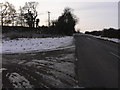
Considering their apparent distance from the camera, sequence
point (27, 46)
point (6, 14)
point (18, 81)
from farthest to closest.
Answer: point (6, 14) → point (27, 46) → point (18, 81)

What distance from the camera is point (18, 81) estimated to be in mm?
9750

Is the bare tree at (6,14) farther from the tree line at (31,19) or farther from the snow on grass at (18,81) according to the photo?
the snow on grass at (18,81)

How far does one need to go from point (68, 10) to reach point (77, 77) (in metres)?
114

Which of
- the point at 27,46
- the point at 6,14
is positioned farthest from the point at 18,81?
the point at 6,14

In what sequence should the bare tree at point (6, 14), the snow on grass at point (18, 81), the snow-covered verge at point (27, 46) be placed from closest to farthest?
the snow on grass at point (18, 81), the snow-covered verge at point (27, 46), the bare tree at point (6, 14)

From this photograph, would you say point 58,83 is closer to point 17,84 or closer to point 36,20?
point 17,84

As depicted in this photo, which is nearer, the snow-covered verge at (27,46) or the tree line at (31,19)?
the snow-covered verge at (27,46)

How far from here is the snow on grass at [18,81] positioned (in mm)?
8842

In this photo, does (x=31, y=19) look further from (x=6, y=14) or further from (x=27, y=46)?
(x=27, y=46)

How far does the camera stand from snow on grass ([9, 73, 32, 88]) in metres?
8.84

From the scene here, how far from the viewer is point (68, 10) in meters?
123

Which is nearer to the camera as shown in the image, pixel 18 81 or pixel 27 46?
pixel 18 81

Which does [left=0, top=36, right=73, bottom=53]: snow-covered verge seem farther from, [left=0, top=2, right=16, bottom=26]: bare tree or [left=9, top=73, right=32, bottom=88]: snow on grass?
[left=0, top=2, right=16, bottom=26]: bare tree

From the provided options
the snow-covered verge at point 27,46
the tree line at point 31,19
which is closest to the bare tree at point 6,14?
the tree line at point 31,19
